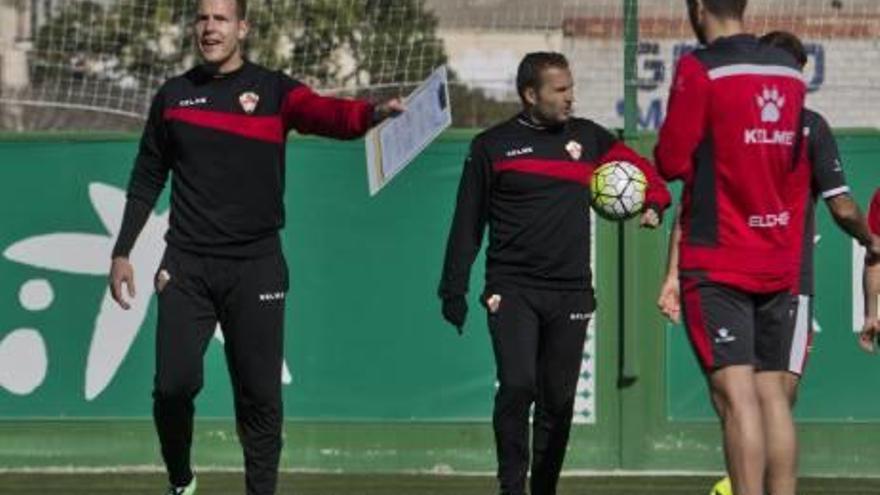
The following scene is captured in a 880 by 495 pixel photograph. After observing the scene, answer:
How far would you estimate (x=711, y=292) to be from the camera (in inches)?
283

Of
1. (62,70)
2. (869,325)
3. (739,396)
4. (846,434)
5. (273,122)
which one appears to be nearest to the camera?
(739,396)

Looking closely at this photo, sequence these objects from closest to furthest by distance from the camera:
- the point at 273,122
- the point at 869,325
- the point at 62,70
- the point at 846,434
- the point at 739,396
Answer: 1. the point at 739,396
2. the point at 273,122
3. the point at 869,325
4. the point at 846,434
5. the point at 62,70

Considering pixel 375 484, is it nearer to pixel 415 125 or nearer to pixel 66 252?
pixel 66 252

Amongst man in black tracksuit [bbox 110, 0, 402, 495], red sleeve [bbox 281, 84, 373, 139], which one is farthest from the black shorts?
man in black tracksuit [bbox 110, 0, 402, 495]

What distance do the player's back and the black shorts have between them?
6 cm

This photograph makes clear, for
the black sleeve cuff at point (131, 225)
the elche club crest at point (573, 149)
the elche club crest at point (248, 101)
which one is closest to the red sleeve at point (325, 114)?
the elche club crest at point (248, 101)

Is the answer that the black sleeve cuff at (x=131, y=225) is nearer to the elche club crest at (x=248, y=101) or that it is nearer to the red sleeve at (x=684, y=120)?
the elche club crest at (x=248, y=101)

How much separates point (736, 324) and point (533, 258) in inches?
71.6

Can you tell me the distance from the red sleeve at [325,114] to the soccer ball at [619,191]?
3.26ft

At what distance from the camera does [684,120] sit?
7043 millimetres

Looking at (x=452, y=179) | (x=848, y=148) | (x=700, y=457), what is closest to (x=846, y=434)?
(x=700, y=457)

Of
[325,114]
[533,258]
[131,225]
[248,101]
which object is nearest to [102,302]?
[131,225]

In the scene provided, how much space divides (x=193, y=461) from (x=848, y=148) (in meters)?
4.05

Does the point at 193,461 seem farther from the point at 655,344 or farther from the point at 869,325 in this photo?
the point at 869,325
